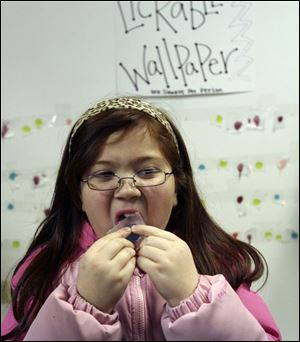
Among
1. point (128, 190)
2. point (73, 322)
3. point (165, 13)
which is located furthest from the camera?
point (165, 13)

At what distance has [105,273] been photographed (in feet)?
0.88

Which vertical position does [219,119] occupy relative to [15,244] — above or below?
above

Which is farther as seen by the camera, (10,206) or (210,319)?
(10,206)

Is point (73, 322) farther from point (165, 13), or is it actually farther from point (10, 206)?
point (10, 206)

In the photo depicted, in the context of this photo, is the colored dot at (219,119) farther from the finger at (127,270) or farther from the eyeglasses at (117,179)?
the finger at (127,270)

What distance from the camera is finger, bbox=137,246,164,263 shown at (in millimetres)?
277

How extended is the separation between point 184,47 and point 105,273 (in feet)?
1.64

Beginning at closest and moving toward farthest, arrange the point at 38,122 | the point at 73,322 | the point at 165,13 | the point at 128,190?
the point at 73,322
the point at 128,190
the point at 165,13
the point at 38,122

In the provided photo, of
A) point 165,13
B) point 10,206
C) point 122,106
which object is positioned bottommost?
point 10,206

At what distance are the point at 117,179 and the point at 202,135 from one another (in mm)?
512

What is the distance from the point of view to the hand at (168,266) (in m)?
0.27

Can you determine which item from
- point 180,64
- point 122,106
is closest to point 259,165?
point 180,64

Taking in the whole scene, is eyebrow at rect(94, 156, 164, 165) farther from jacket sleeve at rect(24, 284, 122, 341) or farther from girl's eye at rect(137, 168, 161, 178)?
jacket sleeve at rect(24, 284, 122, 341)

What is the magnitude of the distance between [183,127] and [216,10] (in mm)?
335
